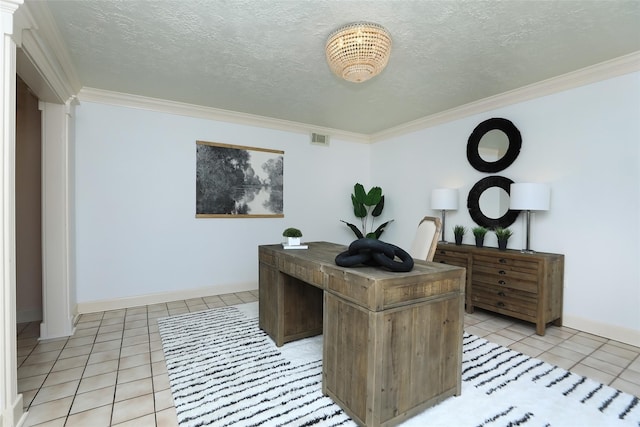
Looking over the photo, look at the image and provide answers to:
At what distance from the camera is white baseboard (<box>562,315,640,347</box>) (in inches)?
101

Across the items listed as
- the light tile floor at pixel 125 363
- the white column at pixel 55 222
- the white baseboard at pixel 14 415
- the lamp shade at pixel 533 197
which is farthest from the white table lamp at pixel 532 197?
the white column at pixel 55 222

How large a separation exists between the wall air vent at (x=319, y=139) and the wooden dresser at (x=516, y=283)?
2735 mm

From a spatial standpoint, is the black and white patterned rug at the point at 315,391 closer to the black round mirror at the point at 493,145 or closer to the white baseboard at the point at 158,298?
the white baseboard at the point at 158,298

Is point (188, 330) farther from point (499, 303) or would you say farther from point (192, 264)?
point (499, 303)

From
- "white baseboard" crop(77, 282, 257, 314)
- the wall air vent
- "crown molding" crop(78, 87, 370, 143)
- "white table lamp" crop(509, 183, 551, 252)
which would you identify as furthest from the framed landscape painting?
"white table lamp" crop(509, 183, 551, 252)

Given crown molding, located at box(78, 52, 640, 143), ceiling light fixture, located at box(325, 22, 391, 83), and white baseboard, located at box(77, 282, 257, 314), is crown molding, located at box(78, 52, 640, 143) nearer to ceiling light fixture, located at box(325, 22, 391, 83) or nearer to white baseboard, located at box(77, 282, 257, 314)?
ceiling light fixture, located at box(325, 22, 391, 83)

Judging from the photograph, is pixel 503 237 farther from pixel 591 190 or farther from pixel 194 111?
pixel 194 111

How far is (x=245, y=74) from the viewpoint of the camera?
2.92 meters

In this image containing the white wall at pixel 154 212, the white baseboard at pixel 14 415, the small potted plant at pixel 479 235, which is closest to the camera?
the white baseboard at pixel 14 415

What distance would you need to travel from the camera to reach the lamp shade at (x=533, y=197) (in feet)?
9.64

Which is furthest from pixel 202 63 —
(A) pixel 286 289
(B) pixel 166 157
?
(A) pixel 286 289

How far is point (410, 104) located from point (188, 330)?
363cm

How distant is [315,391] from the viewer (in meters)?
1.90

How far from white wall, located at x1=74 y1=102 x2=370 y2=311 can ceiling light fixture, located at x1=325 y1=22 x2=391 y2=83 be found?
2.49 metres
